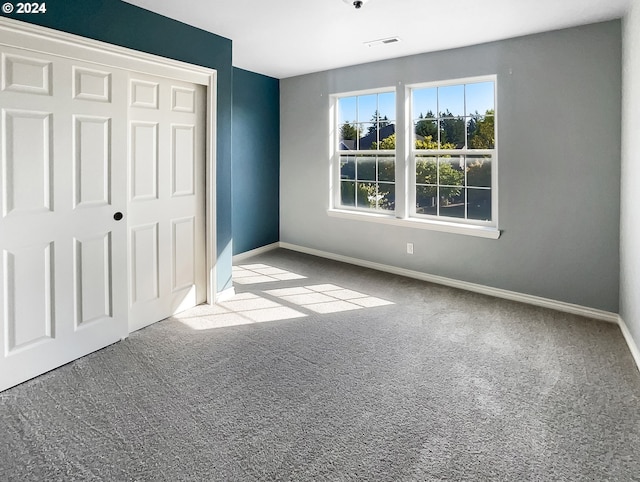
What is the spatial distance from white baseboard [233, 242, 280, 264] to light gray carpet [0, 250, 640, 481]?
2106 millimetres

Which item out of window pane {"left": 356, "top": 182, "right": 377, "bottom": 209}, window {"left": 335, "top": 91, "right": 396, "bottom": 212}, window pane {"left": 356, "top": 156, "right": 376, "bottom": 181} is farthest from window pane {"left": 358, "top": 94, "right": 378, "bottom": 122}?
window pane {"left": 356, "top": 182, "right": 377, "bottom": 209}

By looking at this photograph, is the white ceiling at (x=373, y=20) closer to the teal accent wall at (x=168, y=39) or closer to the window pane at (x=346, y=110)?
the teal accent wall at (x=168, y=39)

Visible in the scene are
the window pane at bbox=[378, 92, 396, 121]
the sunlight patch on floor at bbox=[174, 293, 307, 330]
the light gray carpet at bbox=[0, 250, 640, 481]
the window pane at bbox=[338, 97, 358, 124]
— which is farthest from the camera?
the window pane at bbox=[338, 97, 358, 124]

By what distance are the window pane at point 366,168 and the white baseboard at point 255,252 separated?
1685 millimetres

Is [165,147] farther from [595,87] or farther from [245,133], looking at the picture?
[595,87]

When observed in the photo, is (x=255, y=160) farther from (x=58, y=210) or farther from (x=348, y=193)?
(x=58, y=210)

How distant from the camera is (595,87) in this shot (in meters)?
3.56

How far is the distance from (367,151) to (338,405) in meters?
3.67

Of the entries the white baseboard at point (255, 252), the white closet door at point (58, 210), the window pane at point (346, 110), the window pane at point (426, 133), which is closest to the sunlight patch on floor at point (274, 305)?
the white closet door at point (58, 210)

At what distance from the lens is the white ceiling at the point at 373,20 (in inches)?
125

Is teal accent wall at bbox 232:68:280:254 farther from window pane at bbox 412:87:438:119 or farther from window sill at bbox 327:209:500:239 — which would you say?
window pane at bbox 412:87:438:119

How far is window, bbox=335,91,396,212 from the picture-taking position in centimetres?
516

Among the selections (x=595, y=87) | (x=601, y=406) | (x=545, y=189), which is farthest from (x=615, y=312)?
(x=595, y=87)

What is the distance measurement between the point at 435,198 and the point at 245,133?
2588 millimetres
